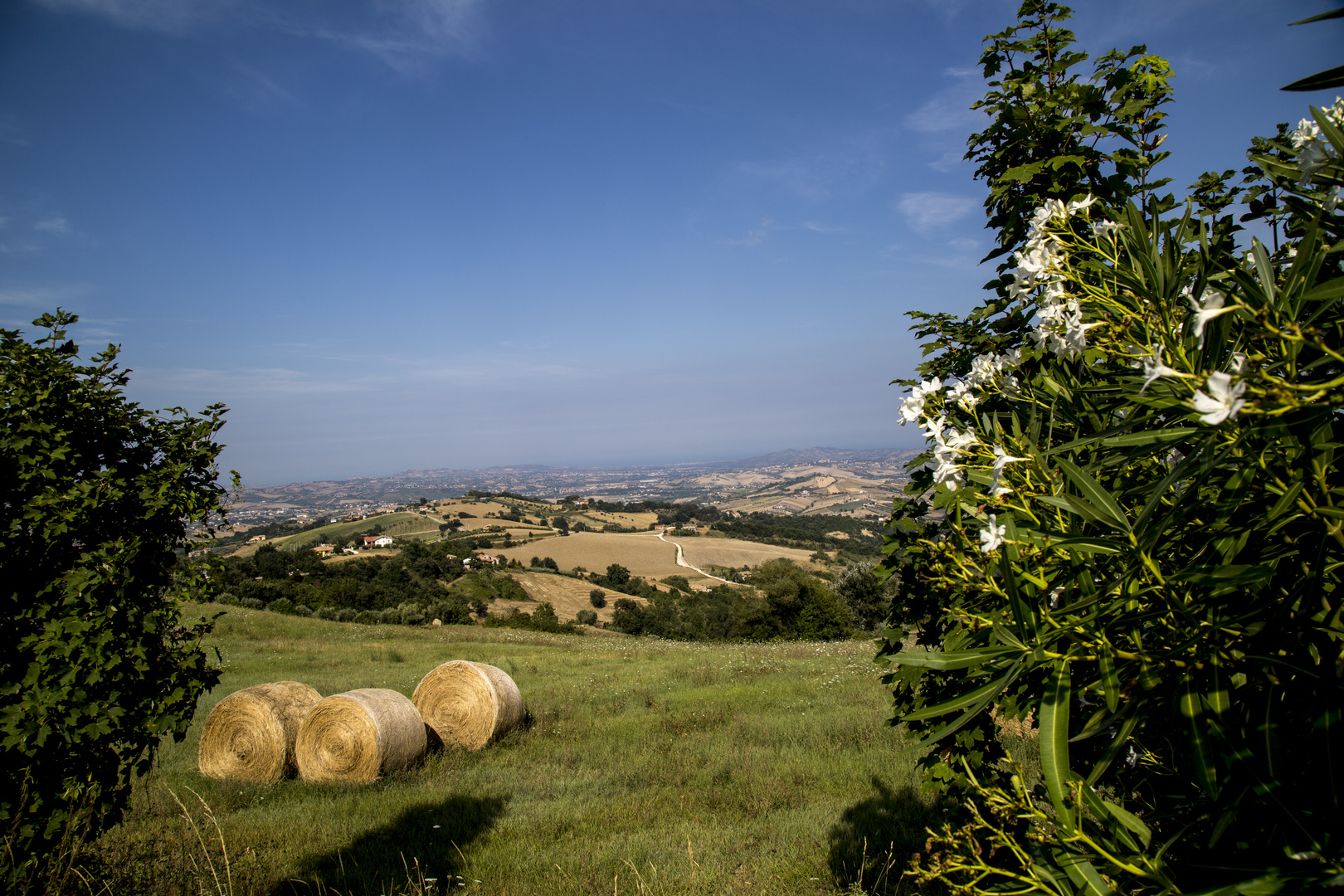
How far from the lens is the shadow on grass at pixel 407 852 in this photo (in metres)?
4.55

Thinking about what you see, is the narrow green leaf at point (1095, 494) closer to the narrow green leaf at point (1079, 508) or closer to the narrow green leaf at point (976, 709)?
the narrow green leaf at point (1079, 508)

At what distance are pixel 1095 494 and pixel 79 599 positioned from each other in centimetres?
471

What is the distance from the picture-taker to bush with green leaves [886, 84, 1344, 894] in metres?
1.00

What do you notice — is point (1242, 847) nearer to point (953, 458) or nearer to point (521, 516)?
point (953, 458)

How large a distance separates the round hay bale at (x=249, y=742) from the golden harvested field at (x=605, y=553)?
46.5 meters

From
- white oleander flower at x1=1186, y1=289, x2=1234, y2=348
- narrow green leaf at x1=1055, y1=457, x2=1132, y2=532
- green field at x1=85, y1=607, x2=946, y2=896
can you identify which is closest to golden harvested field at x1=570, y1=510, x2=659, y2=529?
green field at x1=85, y1=607, x2=946, y2=896

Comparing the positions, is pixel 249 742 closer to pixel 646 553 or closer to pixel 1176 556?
pixel 1176 556

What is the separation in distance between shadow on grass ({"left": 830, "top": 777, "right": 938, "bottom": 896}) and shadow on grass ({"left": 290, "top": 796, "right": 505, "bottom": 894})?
294cm

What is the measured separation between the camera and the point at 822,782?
6.72 m

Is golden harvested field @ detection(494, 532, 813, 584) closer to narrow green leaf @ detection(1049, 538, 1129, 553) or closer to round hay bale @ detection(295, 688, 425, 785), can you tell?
round hay bale @ detection(295, 688, 425, 785)

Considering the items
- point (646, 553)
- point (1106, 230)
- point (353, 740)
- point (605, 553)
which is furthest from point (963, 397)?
point (646, 553)

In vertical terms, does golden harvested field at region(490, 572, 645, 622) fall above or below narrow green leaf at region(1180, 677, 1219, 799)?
below

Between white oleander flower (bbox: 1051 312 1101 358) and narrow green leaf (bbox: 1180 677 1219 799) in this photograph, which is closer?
narrow green leaf (bbox: 1180 677 1219 799)

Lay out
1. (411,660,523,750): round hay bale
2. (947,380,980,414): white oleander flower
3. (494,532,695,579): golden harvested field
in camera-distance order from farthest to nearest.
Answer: (494,532,695,579): golden harvested field < (411,660,523,750): round hay bale < (947,380,980,414): white oleander flower
